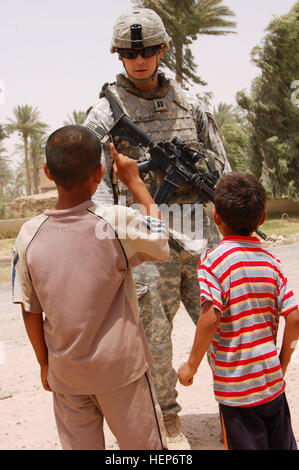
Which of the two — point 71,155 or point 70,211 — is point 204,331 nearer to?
point 70,211

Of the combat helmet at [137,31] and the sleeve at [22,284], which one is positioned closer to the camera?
→ the sleeve at [22,284]

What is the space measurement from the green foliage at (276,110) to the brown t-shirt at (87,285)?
1815cm

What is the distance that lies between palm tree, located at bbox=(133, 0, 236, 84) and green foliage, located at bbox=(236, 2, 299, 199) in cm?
276

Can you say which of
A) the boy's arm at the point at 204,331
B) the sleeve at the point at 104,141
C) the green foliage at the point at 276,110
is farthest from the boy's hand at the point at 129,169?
the green foliage at the point at 276,110

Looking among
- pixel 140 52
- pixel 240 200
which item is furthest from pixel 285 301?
pixel 140 52

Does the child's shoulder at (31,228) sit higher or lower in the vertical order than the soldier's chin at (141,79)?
lower

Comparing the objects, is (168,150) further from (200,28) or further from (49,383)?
(200,28)

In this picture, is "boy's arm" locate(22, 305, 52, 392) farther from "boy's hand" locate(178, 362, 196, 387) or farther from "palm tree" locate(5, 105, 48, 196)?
"palm tree" locate(5, 105, 48, 196)

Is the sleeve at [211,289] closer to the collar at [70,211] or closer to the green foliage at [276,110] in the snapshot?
the collar at [70,211]

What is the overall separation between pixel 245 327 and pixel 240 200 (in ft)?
1.49

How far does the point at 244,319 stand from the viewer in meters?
1.91

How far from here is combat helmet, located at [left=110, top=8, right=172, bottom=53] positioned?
272 centimetres

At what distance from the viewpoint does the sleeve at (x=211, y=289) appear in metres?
1.88

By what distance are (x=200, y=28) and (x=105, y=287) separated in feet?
71.6
